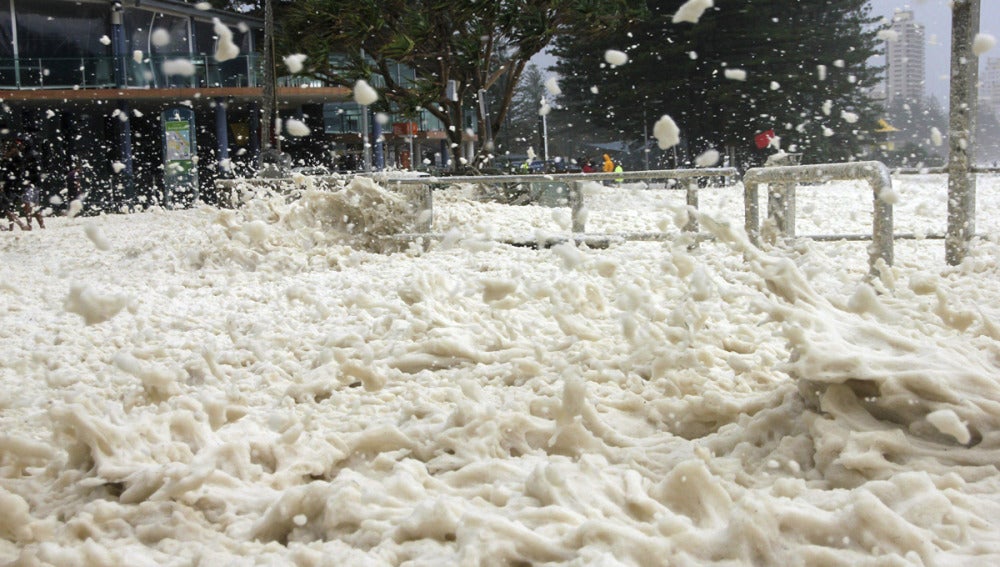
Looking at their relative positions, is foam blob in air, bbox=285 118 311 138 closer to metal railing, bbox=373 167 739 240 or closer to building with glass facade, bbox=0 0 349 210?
metal railing, bbox=373 167 739 240

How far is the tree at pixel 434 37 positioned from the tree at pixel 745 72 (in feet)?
29.1

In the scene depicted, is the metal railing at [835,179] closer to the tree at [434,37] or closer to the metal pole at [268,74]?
the metal pole at [268,74]

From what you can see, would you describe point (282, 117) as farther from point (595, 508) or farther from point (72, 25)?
point (595, 508)

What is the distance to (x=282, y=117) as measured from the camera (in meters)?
29.8

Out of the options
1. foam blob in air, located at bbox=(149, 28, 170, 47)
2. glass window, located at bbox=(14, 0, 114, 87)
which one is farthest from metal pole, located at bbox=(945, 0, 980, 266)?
foam blob in air, located at bbox=(149, 28, 170, 47)

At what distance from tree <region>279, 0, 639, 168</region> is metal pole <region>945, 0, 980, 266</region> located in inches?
519

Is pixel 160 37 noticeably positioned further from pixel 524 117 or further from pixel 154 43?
pixel 524 117

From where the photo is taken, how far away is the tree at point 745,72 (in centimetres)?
2981

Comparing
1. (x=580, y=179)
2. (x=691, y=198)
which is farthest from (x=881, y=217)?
(x=580, y=179)

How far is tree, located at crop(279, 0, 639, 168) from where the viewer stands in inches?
760

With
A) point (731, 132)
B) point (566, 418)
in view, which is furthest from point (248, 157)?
point (566, 418)

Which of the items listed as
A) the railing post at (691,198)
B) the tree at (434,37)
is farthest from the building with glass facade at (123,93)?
the railing post at (691,198)

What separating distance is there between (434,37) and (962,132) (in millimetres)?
15187

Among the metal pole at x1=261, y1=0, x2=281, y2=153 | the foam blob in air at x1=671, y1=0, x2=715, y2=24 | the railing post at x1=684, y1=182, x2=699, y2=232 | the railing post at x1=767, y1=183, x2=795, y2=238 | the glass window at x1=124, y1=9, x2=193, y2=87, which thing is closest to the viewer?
the foam blob in air at x1=671, y1=0, x2=715, y2=24
